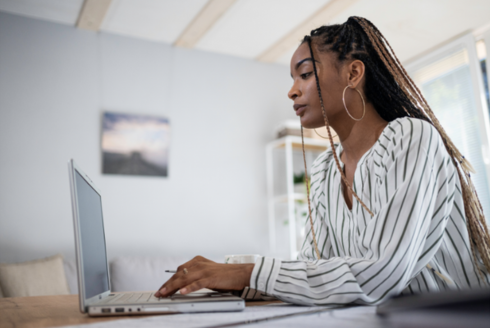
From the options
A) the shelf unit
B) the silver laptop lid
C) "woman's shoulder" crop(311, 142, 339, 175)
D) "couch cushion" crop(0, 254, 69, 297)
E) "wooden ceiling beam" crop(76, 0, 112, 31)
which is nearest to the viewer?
the silver laptop lid

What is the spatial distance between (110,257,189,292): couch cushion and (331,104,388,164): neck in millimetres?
1970

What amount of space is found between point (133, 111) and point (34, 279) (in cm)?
150

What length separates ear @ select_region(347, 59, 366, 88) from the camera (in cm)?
111

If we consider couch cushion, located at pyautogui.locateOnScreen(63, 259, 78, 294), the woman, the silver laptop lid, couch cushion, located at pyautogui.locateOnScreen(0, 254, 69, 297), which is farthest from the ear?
couch cushion, located at pyautogui.locateOnScreen(63, 259, 78, 294)

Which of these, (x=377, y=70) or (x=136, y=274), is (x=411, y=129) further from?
(x=136, y=274)

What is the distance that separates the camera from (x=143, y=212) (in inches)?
128

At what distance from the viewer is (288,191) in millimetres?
3637

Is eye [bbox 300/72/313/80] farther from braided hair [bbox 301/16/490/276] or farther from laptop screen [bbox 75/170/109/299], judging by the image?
laptop screen [bbox 75/170/109/299]

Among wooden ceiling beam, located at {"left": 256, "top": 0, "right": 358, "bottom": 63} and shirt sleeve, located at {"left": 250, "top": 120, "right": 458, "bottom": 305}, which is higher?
wooden ceiling beam, located at {"left": 256, "top": 0, "right": 358, "bottom": 63}

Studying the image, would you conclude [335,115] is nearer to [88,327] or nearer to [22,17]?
[88,327]

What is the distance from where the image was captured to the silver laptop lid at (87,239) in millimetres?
626

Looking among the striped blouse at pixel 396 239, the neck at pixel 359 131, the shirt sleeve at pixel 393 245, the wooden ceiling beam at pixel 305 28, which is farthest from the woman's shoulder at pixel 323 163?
the wooden ceiling beam at pixel 305 28

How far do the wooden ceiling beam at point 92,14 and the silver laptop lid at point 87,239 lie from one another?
2.34 meters

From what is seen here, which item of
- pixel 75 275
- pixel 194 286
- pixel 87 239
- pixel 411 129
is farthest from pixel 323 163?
pixel 75 275
